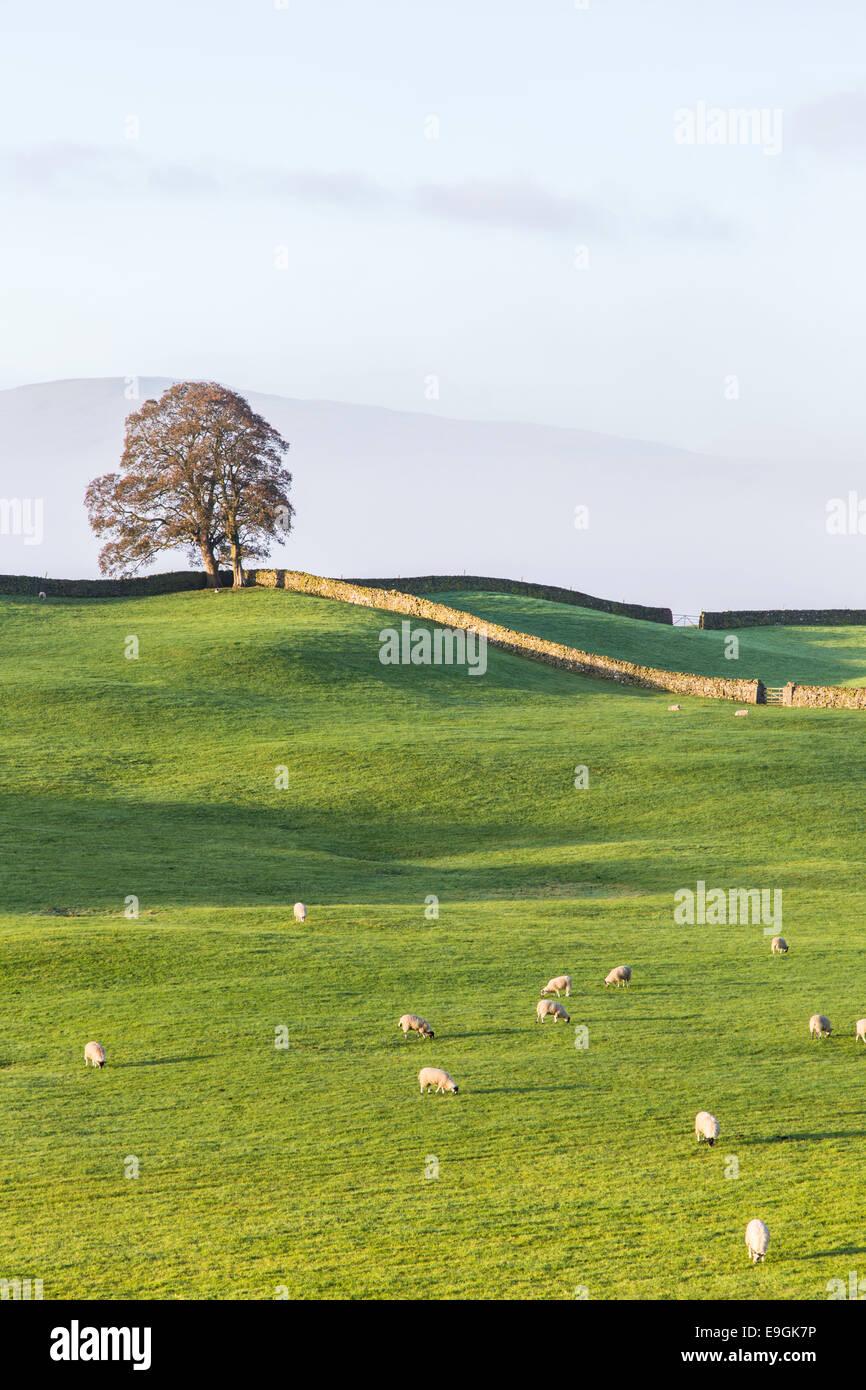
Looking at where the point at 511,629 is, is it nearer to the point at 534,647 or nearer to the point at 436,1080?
the point at 534,647

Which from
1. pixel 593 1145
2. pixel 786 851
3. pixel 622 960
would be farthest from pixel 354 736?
pixel 593 1145

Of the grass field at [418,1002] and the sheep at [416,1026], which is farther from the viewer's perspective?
the sheep at [416,1026]

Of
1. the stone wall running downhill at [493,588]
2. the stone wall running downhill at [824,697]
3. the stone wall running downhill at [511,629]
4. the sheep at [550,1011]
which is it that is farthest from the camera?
the stone wall running downhill at [493,588]

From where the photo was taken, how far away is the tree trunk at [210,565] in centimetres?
9062

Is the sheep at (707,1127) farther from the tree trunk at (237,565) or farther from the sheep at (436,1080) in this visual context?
the tree trunk at (237,565)

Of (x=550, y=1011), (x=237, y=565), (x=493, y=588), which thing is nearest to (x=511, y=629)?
Result: (x=237, y=565)

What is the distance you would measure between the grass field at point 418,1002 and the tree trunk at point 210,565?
3387cm

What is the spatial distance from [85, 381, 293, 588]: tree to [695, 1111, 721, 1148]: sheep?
7323 cm

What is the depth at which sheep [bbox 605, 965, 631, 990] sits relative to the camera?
82.7ft

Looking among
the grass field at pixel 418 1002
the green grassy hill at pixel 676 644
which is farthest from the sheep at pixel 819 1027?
the green grassy hill at pixel 676 644

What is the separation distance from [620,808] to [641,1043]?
23117 mm

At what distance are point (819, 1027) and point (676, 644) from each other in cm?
6951

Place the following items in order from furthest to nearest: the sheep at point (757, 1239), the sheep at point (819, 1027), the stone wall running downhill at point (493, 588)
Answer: the stone wall running downhill at point (493, 588) → the sheep at point (819, 1027) → the sheep at point (757, 1239)

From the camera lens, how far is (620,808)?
44.5 m
